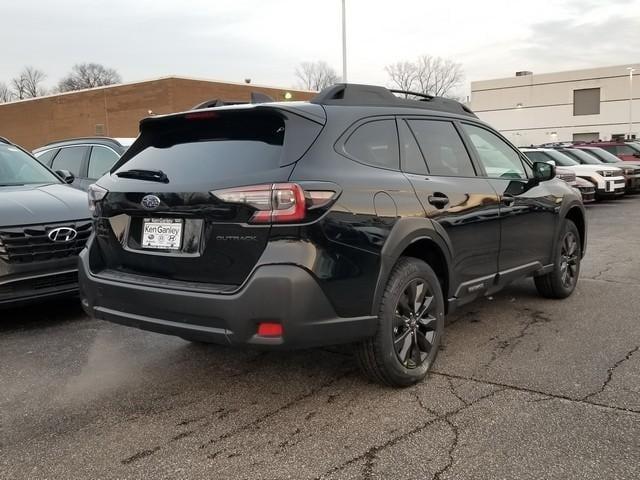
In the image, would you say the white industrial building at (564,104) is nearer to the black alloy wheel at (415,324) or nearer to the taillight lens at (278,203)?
the black alloy wheel at (415,324)

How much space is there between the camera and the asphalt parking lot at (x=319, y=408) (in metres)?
2.83

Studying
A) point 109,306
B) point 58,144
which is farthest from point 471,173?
point 58,144

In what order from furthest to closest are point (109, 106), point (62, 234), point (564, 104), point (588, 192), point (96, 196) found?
1. point (564, 104)
2. point (109, 106)
3. point (588, 192)
4. point (62, 234)
5. point (96, 196)

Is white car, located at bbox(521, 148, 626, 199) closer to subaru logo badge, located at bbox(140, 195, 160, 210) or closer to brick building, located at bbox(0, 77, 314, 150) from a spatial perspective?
subaru logo badge, located at bbox(140, 195, 160, 210)

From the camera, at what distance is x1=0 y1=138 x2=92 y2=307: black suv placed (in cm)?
490

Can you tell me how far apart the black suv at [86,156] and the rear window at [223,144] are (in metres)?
4.98

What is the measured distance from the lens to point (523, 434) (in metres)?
3.06

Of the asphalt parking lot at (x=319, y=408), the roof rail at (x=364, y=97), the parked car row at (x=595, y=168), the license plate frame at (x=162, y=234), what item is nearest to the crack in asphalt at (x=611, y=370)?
the asphalt parking lot at (x=319, y=408)

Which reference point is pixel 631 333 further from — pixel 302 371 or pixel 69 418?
pixel 69 418

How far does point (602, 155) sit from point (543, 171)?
15501mm

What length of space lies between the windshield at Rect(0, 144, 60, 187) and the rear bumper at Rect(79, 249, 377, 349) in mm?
3450

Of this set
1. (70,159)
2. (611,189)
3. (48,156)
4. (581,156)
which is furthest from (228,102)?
(581,156)

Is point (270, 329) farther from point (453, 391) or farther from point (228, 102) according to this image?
point (228, 102)

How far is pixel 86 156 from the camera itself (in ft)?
29.0
